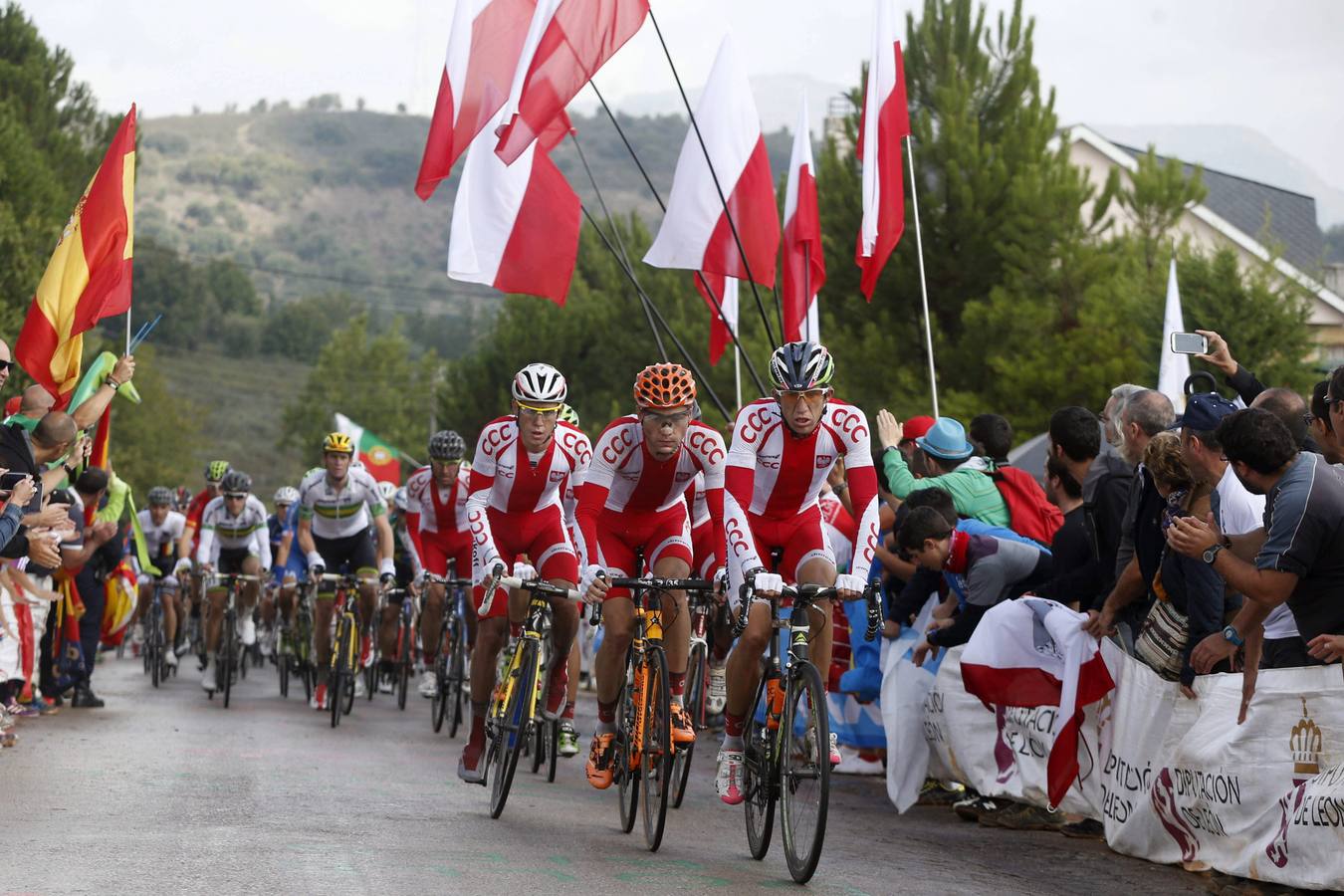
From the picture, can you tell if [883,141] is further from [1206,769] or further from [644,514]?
[1206,769]

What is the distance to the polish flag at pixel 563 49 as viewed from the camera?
43.7 feet

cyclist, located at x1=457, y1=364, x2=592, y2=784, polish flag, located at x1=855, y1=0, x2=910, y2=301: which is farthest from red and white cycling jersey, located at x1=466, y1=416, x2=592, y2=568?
polish flag, located at x1=855, y1=0, x2=910, y2=301

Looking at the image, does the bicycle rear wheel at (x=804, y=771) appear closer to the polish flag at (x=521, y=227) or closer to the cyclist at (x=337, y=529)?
the polish flag at (x=521, y=227)

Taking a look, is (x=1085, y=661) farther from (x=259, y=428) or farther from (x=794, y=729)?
(x=259, y=428)

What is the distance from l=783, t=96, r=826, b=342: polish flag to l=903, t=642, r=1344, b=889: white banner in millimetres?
6312

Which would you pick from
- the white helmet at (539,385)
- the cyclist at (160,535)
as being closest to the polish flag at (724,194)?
the white helmet at (539,385)

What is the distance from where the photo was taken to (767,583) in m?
7.68

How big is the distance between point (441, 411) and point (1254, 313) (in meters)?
40.4

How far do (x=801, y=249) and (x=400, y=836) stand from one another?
897cm

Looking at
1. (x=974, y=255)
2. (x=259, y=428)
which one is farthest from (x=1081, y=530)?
(x=259, y=428)

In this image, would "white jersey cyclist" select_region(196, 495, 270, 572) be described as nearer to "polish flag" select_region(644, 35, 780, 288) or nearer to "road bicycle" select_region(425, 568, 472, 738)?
"road bicycle" select_region(425, 568, 472, 738)

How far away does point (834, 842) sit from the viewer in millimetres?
8820

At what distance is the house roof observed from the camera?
55031 millimetres

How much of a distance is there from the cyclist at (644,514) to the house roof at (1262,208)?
155ft
